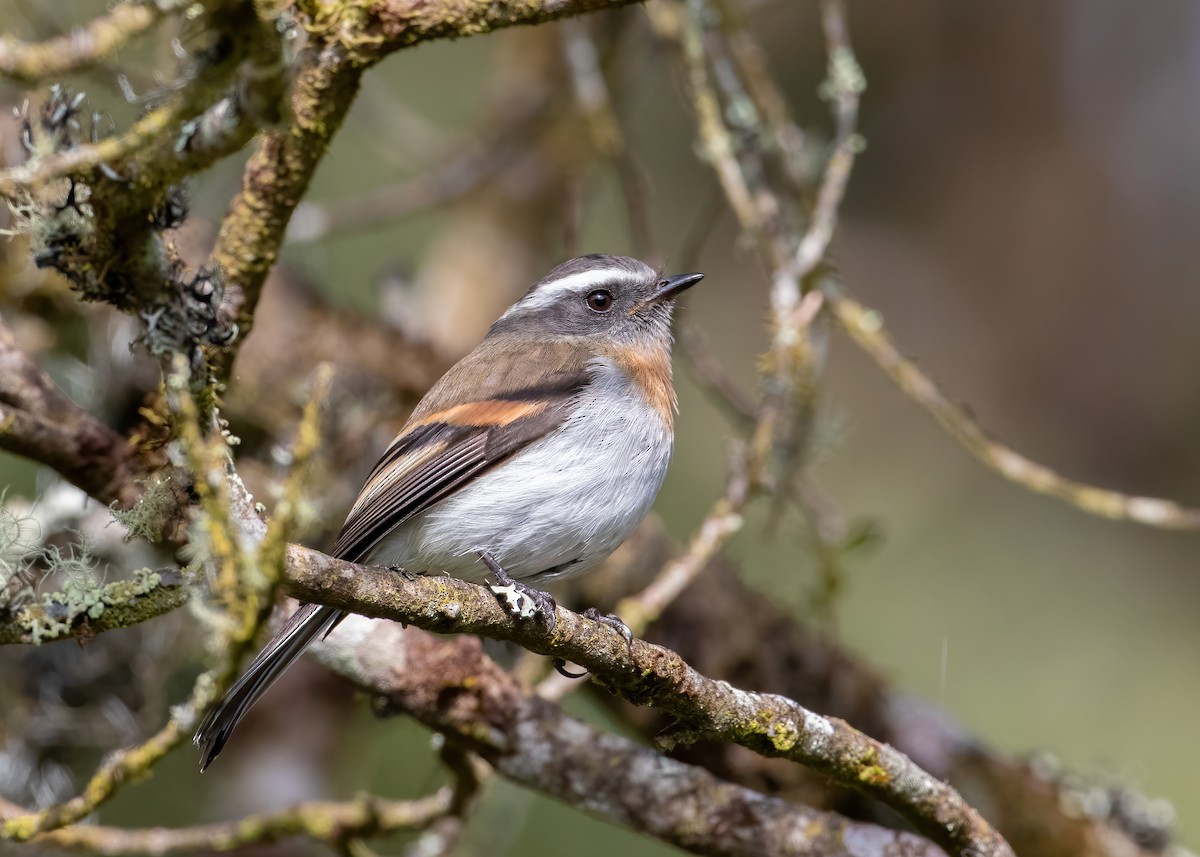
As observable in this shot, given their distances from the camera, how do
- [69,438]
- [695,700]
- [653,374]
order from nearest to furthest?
[695,700]
[69,438]
[653,374]

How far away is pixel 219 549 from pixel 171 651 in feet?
11.9

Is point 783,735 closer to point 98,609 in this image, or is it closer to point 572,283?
point 98,609

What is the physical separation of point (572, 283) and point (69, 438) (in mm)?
2112

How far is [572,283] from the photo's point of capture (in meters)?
4.94

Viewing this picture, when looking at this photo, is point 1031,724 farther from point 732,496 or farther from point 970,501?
point 732,496

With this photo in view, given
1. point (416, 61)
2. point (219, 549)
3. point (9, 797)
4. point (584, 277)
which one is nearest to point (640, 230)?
point (584, 277)

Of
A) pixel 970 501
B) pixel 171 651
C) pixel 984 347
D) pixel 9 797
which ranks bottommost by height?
pixel 9 797

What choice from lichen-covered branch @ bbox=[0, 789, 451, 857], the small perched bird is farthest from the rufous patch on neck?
lichen-covered branch @ bbox=[0, 789, 451, 857]

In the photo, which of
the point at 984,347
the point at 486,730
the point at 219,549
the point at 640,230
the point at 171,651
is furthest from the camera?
the point at 984,347

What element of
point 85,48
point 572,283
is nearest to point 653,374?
point 572,283

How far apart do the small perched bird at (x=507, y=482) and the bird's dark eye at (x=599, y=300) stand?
0.55m

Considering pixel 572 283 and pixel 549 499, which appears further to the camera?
pixel 572 283

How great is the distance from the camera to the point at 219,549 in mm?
2018

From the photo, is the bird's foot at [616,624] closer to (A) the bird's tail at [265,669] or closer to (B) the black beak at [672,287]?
(A) the bird's tail at [265,669]
